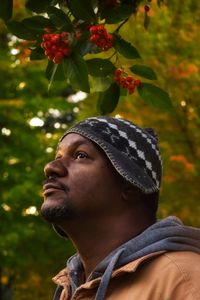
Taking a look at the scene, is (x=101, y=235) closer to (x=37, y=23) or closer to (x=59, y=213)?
(x=59, y=213)

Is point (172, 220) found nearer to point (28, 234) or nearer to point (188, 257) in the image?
point (188, 257)

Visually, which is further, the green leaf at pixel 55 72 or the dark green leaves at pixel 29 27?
the green leaf at pixel 55 72

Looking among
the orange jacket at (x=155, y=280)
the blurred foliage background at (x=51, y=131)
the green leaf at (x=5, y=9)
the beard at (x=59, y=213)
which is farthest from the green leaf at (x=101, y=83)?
the blurred foliage background at (x=51, y=131)

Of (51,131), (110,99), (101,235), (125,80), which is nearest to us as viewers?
(101,235)

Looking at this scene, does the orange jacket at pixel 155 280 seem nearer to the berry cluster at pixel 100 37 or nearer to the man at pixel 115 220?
the man at pixel 115 220

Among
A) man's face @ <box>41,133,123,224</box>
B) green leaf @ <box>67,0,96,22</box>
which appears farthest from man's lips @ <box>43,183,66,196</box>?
green leaf @ <box>67,0,96,22</box>

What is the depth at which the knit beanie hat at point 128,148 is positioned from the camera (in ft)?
9.89

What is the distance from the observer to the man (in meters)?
2.72

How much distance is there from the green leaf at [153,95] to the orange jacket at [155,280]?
29.3 inches

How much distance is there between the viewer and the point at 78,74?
2.91 meters

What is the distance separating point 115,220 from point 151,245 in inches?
8.9

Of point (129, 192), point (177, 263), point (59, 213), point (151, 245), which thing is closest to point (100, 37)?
point (129, 192)

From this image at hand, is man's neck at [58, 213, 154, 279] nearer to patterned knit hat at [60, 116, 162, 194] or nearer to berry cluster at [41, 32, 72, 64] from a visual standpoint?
patterned knit hat at [60, 116, 162, 194]

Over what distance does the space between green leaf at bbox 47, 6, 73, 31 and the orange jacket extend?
110 centimetres
